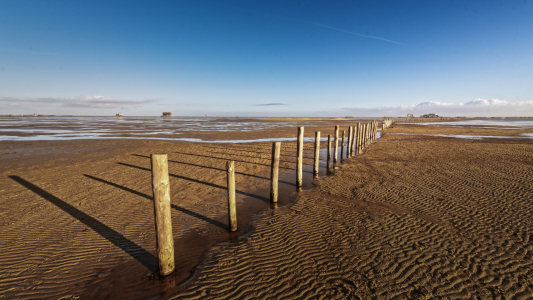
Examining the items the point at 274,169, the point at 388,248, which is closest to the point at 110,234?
the point at 274,169

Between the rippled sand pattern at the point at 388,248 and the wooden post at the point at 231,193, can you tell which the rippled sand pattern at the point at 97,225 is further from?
the rippled sand pattern at the point at 388,248

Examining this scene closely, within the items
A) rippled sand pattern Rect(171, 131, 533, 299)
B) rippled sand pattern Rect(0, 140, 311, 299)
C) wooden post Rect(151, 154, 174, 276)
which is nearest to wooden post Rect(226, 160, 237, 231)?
rippled sand pattern Rect(0, 140, 311, 299)

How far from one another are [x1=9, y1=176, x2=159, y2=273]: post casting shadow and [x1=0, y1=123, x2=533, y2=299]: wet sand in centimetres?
4

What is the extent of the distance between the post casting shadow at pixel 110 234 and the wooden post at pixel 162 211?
0.52m

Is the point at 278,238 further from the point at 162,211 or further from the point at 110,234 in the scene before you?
the point at 110,234

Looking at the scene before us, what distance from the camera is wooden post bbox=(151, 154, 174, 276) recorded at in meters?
4.35

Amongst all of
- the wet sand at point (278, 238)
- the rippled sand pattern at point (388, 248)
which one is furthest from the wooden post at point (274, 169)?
the rippled sand pattern at point (388, 248)

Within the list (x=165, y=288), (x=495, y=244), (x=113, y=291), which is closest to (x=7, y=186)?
(x=113, y=291)

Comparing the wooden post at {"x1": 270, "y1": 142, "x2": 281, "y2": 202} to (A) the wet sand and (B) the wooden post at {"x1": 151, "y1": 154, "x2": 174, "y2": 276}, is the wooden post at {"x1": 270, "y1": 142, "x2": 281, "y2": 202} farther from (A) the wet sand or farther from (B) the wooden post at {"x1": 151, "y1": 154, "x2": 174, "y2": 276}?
(B) the wooden post at {"x1": 151, "y1": 154, "x2": 174, "y2": 276}

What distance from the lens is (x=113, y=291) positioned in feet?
14.4

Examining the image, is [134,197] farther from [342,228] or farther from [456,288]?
[456,288]

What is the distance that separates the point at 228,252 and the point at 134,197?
5.48 meters

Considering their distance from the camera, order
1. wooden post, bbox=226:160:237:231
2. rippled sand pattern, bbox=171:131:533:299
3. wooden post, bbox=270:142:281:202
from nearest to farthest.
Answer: rippled sand pattern, bbox=171:131:533:299
wooden post, bbox=226:160:237:231
wooden post, bbox=270:142:281:202

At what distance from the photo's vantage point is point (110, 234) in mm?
6270
